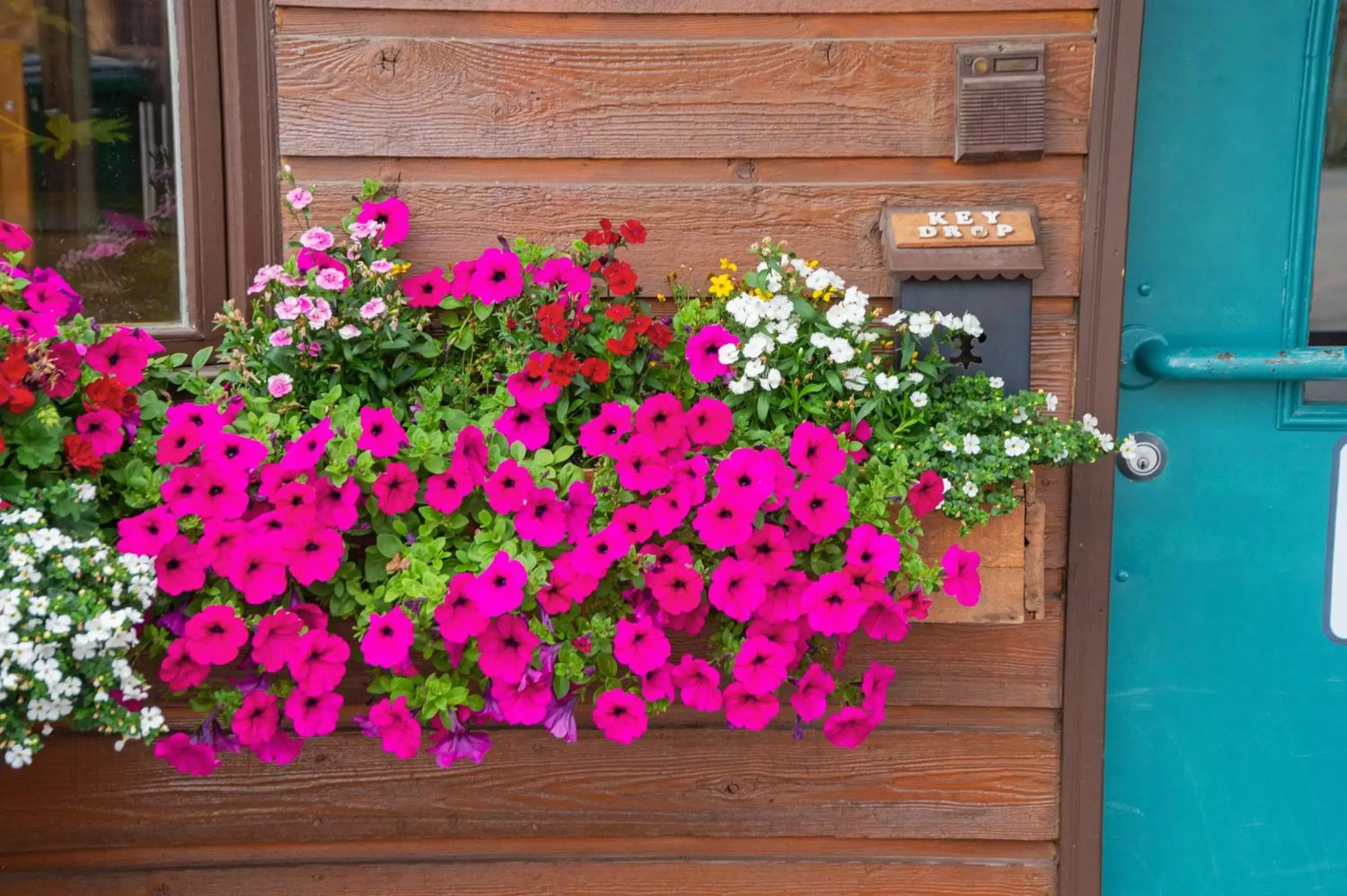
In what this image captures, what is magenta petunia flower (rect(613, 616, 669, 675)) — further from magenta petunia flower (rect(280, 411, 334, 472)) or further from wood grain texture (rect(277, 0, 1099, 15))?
Answer: wood grain texture (rect(277, 0, 1099, 15))

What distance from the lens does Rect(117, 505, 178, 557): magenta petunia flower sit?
1432mm

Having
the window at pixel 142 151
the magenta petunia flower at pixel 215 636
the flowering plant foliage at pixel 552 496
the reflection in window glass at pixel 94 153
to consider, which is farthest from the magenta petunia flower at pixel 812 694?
the reflection in window glass at pixel 94 153

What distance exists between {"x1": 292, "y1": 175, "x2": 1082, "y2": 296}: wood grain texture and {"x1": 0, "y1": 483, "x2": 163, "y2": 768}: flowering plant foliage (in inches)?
28.2

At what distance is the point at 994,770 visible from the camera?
6.31ft

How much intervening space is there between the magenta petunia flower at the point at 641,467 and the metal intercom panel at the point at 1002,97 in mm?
757

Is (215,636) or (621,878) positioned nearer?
(215,636)

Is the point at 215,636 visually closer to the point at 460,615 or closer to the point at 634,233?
the point at 460,615

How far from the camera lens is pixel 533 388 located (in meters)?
1.60

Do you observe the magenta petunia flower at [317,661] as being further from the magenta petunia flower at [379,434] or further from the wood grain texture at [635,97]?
the wood grain texture at [635,97]

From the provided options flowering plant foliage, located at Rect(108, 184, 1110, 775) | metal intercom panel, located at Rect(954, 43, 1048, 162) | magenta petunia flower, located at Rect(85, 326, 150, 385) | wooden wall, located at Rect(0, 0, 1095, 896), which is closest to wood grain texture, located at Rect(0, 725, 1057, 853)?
wooden wall, located at Rect(0, 0, 1095, 896)

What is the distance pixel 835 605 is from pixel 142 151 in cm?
140

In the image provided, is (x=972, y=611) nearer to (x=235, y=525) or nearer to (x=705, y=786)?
(x=705, y=786)

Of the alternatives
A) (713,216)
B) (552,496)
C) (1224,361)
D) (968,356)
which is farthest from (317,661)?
(1224,361)

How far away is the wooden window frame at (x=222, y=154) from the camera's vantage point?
1794 millimetres
